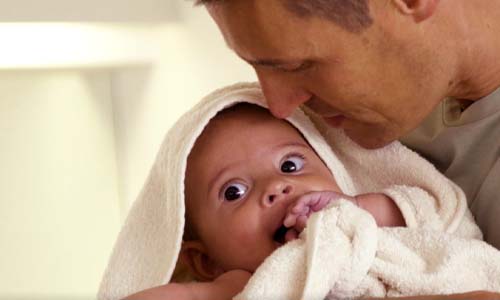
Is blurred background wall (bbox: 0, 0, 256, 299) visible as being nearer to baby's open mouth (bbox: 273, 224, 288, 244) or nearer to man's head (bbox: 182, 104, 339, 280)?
man's head (bbox: 182, 104, 339, 280)

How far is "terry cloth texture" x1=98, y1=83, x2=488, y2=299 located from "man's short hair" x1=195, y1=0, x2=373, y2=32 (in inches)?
7.9

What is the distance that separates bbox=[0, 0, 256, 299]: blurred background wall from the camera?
2191 millimetres

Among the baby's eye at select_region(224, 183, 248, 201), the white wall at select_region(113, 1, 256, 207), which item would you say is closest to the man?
the baby's eye at select_region(224, 183, 248, 201)

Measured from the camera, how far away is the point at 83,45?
2182 mm

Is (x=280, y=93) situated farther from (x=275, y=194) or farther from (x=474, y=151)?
(x=474, y=151)

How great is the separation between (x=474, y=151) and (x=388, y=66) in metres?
0.19

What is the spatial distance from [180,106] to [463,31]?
4.06 ft

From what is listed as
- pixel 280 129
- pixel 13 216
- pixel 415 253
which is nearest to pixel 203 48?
pixel 13 216

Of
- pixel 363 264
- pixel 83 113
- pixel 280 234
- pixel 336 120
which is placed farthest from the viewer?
pixel 83 113

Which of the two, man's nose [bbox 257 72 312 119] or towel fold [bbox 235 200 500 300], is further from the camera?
man's nose [bbox 257 72 312 119]

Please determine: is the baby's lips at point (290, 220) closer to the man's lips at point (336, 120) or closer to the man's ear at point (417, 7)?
the man's lips at point (336, 120)

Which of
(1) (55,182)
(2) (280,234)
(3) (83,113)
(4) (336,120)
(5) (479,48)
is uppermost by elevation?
(5) (479,48)

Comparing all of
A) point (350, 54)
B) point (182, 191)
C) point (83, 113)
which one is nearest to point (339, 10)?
point (350, 54)

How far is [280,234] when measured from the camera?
1.16 meters
